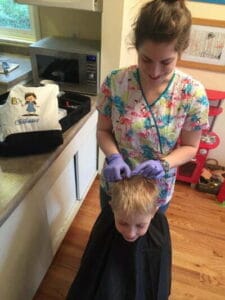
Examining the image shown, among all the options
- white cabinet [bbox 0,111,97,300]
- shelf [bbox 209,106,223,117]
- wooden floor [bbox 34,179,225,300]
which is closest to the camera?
white cabinet [bbox 0,111,97,300]

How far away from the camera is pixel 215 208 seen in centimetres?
190

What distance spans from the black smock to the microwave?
87 cm

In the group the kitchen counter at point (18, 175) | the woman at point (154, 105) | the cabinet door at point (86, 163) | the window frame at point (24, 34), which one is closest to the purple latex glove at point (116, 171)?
the woman at point (154, 105)

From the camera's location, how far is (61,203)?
1430 millimetres

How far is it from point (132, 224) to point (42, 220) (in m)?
0.54

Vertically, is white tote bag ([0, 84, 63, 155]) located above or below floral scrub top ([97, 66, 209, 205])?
below

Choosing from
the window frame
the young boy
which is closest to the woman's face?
the young boy

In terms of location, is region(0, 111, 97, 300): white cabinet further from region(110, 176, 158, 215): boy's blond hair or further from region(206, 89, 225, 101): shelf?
region(206, 89, 225, 101): shelf

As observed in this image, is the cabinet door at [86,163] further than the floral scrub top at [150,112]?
Yes

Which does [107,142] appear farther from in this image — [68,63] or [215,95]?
[215,95]

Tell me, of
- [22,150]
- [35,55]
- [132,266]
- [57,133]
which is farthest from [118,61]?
[132,266]

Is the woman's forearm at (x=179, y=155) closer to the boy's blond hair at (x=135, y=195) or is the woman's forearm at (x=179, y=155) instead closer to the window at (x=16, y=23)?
the boy's blond hair at (x=135, y=195)

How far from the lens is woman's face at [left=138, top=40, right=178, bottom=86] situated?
723 millimetres

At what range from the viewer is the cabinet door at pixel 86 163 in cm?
156
